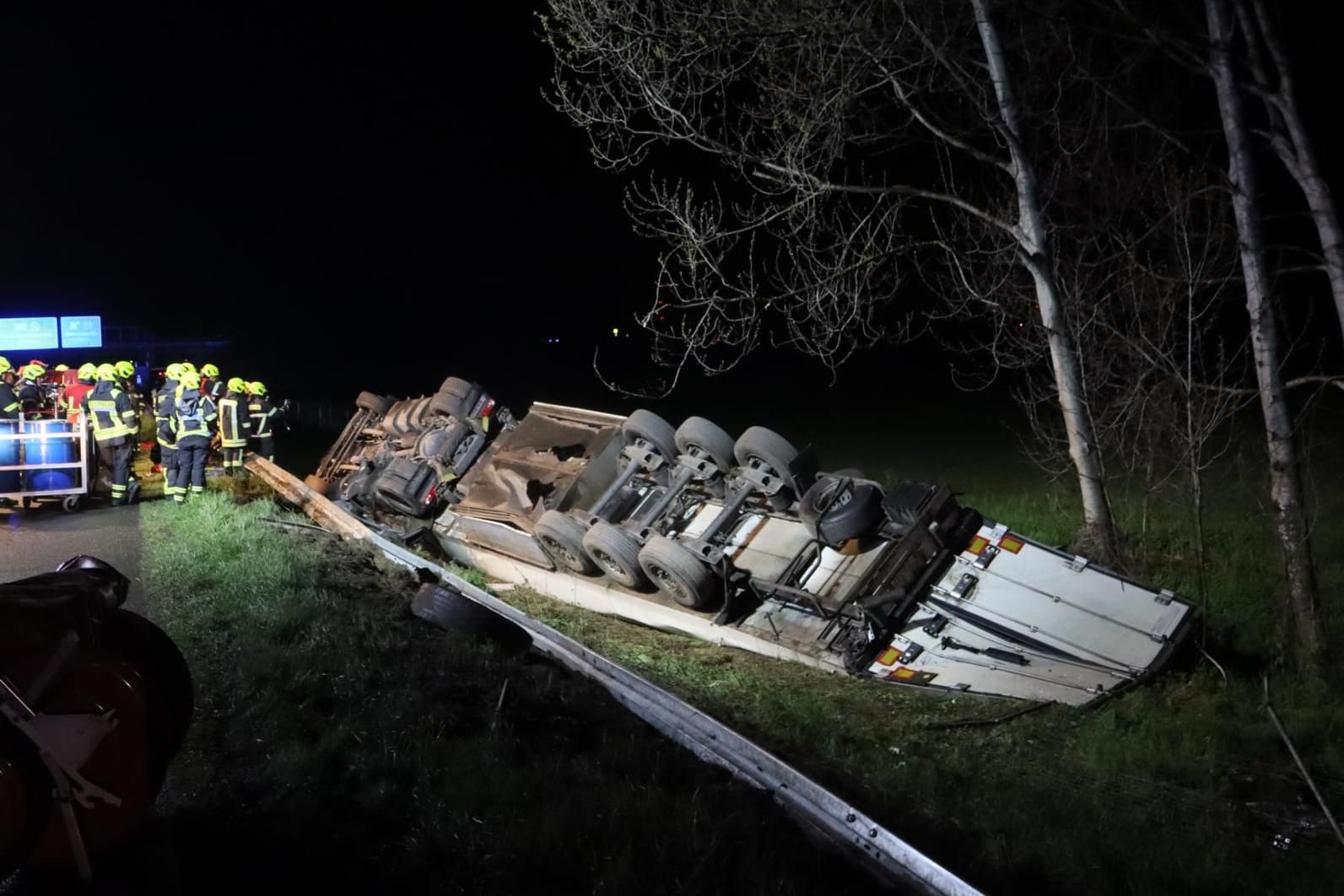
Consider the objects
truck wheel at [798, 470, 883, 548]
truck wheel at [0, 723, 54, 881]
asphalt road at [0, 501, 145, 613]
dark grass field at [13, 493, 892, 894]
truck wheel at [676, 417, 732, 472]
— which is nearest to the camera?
truck wheel at [0, 723, 54, 881]

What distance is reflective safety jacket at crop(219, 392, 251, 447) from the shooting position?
14.3 meters

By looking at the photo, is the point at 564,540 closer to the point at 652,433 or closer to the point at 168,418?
the point at 652,433

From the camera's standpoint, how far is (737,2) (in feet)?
28.0

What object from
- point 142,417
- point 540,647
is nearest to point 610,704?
point 540,647

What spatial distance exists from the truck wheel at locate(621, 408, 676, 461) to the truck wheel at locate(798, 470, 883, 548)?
172 centimetres

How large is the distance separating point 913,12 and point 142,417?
46.2 ft

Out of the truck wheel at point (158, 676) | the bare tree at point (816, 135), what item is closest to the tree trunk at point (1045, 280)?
the bare tree at point (816, 135)

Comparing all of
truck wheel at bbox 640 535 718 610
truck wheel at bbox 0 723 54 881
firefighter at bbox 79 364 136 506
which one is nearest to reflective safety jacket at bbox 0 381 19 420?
firefighter at bbox 79 364 136 506

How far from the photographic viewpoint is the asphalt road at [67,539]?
9.52 m

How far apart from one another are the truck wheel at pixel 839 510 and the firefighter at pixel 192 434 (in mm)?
8004

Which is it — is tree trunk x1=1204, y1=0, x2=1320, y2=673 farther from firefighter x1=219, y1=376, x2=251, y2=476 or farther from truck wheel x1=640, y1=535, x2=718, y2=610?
firefighter x1=219, y1=376, x2=251, y2=476

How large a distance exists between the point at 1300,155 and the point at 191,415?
11.2 meters

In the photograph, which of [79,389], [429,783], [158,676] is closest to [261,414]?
[79,389]

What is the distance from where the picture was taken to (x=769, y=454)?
8.66 meters
